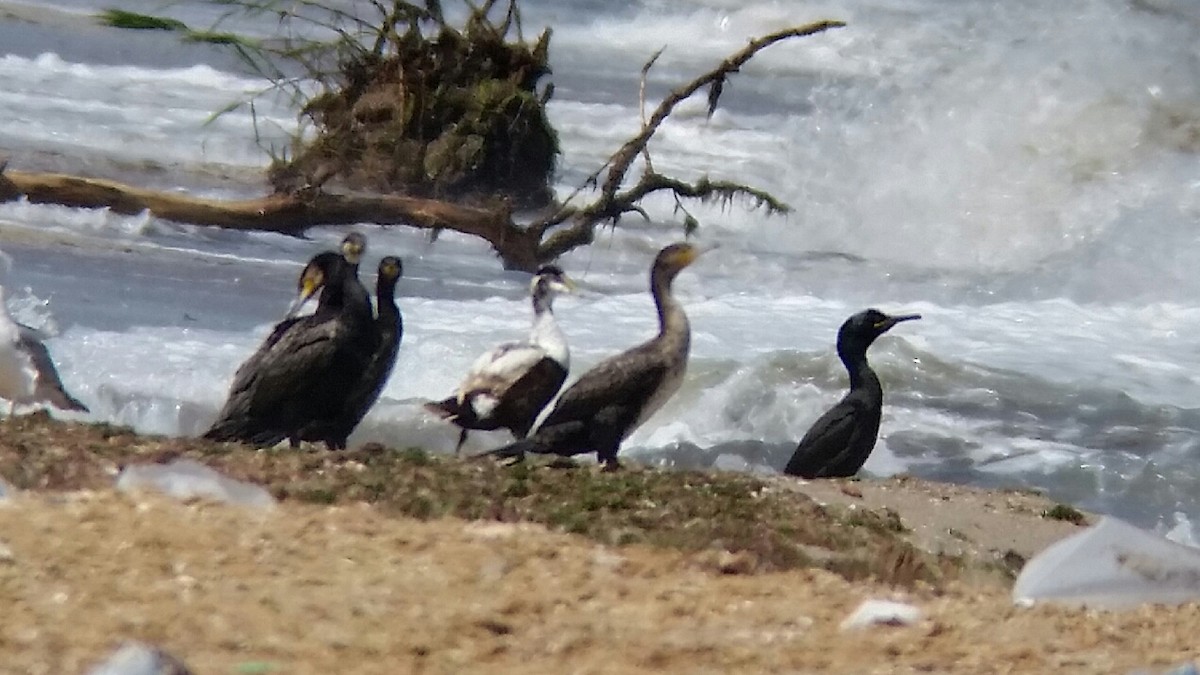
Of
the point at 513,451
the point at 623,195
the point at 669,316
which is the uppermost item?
the point at 623,195

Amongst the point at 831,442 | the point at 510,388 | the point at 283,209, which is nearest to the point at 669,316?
the point at 510,388

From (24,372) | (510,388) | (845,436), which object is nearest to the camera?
(24,372)

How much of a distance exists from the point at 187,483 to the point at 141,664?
6.30 ft

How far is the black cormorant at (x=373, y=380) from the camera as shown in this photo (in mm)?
7254

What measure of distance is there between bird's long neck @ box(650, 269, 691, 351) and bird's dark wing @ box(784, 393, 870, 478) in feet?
2.21

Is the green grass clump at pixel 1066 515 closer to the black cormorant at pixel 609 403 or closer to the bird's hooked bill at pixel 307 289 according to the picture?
the black cormorant at pixel 609 403

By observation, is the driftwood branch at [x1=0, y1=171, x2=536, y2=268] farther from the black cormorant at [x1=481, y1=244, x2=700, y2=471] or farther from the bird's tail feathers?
the bird's tail feathers

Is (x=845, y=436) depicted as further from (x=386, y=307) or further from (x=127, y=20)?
(x=127, y=20)

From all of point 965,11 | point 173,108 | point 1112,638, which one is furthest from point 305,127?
point 1112,638

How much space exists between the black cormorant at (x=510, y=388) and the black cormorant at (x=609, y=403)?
1.09 ft

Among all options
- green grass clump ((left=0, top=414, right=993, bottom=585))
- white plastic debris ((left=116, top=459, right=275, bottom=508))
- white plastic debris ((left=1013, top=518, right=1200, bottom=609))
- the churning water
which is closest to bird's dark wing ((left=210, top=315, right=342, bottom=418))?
green grass clump ((left=0, top=414, right=993, bottom=585))

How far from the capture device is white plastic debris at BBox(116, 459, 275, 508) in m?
5.20

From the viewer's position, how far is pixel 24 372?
726cm

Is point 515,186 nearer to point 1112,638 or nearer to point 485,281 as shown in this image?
point 485,281
